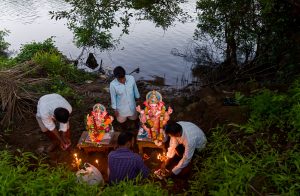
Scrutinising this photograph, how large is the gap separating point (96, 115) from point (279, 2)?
19.7 ft

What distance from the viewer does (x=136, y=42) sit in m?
20.2

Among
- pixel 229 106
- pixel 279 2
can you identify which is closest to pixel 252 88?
pixel 229 106

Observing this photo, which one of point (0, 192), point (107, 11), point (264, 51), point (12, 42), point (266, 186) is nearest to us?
point (0, 192)

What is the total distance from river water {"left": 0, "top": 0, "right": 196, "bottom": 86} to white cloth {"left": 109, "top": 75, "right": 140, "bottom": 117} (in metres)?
7.31

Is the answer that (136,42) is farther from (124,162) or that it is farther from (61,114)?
(124,162)

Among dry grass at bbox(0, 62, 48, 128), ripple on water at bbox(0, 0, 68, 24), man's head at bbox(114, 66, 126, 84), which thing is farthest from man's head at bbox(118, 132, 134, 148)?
ripple on water at bbox(0, 0, 68, 24)

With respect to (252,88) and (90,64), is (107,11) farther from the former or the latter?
(90,64)

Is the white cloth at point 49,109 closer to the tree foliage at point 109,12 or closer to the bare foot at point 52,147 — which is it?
the bare foot at point 52,147

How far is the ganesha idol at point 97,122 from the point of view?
21.6 ft

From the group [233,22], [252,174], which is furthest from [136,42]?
[252,174]

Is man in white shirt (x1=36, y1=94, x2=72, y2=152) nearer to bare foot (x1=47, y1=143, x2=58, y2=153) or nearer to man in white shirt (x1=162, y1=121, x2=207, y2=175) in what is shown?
bare foot (x1=47, y1=143, x2=58, y2=153)

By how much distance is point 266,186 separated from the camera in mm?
4309

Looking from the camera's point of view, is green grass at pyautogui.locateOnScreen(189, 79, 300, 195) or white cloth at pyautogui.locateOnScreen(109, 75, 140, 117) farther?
white cloth at pyautogui.locateOnScreen(109, 75, 140, 117)

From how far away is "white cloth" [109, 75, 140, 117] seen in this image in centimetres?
715
